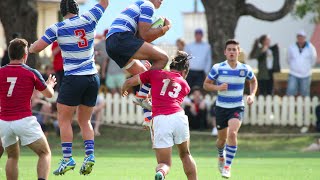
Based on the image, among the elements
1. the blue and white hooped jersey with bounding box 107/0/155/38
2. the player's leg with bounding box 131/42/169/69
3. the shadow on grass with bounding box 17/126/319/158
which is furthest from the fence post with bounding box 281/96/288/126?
the player's leg with bounding box 131/42/169/69

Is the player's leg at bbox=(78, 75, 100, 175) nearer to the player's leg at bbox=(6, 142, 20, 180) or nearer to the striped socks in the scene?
the striped socks

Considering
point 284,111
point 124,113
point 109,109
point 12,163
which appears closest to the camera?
point 12,163

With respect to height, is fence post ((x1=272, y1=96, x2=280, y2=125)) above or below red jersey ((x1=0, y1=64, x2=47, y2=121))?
below

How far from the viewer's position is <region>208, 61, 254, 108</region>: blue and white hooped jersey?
16438 mm

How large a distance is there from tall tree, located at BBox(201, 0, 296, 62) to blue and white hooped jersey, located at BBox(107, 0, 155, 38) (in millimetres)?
13722

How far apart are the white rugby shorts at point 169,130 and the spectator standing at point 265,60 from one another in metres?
14.5

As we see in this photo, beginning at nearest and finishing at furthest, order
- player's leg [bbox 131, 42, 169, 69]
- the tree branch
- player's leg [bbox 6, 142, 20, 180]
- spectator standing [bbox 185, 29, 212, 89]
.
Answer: player's leg [bbox 6, 142, 20, 180] → player's leg [bbox 131, 42, 169, 69] → spectator standing [bbox 185, 29, 212, 89] → the tree branch

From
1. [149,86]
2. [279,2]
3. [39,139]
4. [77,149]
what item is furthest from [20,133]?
[279,2]

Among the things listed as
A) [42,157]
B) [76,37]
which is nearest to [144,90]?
[76,37]

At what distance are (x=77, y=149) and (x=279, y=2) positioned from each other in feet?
65.2

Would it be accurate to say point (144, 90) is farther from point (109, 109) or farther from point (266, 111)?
point (266, 111)

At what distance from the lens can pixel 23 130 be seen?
12.1 metres

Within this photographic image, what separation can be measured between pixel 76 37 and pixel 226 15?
13.7m

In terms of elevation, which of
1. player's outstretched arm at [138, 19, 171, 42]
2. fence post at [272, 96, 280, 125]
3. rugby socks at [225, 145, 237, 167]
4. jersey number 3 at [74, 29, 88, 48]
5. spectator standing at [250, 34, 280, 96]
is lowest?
fence post at [272, 96, 280, 125]
